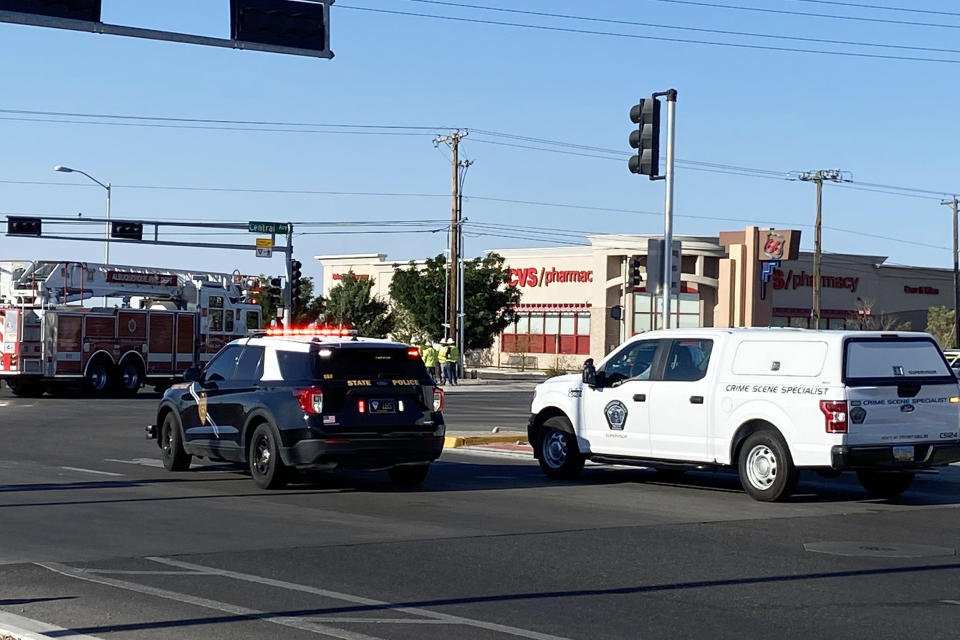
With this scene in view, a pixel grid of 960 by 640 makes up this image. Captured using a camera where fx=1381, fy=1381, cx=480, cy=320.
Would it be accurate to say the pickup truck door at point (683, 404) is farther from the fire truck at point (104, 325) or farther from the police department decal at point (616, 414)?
the fire truck at point (104, 325)

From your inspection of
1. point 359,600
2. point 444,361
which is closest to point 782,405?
point 359,600

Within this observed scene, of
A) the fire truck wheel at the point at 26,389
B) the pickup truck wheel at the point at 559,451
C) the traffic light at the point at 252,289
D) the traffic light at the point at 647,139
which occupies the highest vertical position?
the traffic light at the point at 647,139

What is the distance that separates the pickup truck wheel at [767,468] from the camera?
1477cm

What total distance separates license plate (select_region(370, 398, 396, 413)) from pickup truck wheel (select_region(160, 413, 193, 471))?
3.30m

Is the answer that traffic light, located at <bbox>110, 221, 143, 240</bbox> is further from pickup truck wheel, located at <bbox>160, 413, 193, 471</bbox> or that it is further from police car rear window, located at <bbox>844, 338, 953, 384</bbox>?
police car rear window, located at <bbox>844, 338, 953, 384</bbox>

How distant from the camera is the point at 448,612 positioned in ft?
28.3

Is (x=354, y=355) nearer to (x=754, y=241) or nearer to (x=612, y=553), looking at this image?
(x=612, y=553)

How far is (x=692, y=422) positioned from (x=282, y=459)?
467 centimetres

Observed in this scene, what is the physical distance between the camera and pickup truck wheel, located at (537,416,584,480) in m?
17.3

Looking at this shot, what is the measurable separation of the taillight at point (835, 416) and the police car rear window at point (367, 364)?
4.65 m

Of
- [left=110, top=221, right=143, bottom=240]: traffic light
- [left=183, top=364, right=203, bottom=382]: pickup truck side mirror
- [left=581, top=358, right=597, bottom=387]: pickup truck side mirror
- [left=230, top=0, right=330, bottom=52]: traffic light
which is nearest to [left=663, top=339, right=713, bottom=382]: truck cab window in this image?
[left=581, top=358, right=597, bottom=387]: pickup truck side mirror

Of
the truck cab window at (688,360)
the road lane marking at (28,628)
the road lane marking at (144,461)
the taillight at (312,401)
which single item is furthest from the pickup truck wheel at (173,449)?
the road lane marking at (28,628)

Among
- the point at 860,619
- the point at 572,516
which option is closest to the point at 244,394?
the point at 572,516

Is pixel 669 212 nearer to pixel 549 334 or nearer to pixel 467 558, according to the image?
pixel 467 558
